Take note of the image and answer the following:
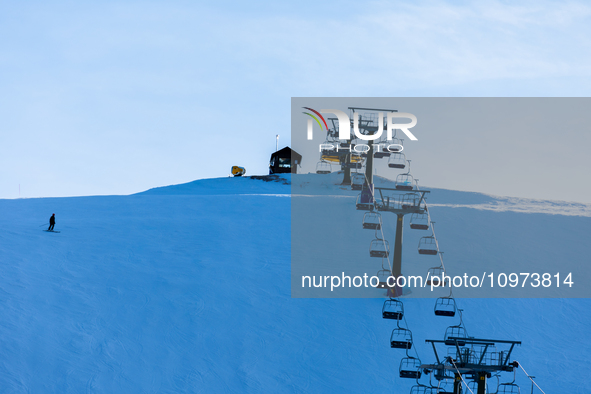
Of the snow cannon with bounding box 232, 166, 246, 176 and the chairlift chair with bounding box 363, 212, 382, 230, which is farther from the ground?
the snow cannon with bounding box 232, 166, 246, 176

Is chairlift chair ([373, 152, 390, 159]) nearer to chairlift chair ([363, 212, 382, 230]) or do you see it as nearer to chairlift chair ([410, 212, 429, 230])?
chairlift chair ([363, 212, 382, 230])

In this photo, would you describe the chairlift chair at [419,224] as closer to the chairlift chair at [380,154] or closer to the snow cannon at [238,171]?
the chairlift chair at [380,154]

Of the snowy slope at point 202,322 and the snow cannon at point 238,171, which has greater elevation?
the snow cannon at point 238,171

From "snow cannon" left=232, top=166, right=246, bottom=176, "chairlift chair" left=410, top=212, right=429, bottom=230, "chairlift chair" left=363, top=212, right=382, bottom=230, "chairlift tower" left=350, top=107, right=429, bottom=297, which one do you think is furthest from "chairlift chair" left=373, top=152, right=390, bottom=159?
"snow cannon" left=232, top=166, right=246, bottom=176

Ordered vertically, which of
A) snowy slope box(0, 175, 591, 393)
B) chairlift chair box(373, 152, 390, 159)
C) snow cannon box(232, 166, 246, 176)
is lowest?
snowy slope box(0, 175, 591, 393)

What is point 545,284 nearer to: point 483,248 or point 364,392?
point 483,248

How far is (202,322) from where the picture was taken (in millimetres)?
20188

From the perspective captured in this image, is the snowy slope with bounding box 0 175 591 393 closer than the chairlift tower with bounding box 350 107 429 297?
Yes

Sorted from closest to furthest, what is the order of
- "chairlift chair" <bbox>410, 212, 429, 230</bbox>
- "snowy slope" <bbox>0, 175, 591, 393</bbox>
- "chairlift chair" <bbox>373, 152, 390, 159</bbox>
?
"snowy slope" <bbox>0, 175, 591, 393</bbox> < "chairlift chair" <bbox>410, 212, 429, 230</bbox> < "chairlift chair" <bbox>373, 152, 390, 159</bbox>

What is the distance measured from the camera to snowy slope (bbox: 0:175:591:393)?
17281 mm

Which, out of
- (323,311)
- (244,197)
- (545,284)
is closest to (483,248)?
(545,284)

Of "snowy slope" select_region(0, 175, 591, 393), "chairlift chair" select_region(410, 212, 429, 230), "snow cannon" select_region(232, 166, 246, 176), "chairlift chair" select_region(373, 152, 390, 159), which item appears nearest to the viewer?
"snowy slope" select_region(0, 175, 591, 393)

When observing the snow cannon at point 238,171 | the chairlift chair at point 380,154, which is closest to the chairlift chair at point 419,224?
the chairlift chair at point 380,154

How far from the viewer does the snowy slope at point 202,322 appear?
17.3 meters
